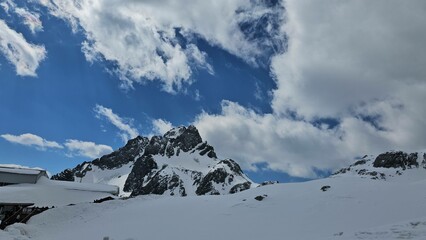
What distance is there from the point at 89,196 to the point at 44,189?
8802mm

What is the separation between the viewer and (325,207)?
104 feet

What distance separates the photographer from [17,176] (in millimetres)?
87125

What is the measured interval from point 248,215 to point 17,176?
72001 mm

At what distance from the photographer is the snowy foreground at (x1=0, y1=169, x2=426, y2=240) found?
87.7ft

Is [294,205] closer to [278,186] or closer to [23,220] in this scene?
[278,186]

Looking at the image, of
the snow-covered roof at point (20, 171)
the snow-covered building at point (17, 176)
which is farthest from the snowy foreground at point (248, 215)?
the snow-covered roof at point (20, 171)

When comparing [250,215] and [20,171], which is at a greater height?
[20,171]

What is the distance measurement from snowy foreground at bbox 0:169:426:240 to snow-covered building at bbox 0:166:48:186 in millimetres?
54054

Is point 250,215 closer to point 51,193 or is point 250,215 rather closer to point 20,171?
point 51,193

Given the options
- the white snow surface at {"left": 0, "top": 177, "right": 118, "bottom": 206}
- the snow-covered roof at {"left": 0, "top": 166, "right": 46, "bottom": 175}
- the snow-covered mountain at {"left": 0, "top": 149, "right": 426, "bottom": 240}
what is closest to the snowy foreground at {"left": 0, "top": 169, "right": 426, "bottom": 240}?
the snow-covered mountain at {"left": 0, "top": 149, "right": 426, "bottom": 240}

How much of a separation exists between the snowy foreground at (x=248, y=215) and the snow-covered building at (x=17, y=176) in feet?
177

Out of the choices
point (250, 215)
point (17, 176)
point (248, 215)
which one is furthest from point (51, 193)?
point (250, 215)

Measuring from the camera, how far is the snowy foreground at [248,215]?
26.7 m

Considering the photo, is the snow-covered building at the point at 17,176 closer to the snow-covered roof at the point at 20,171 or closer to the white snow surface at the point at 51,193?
the snow-covered roof at the point at 20,171
